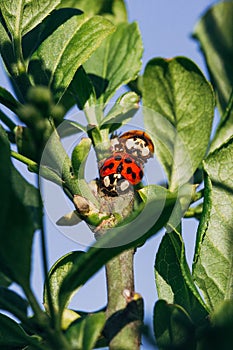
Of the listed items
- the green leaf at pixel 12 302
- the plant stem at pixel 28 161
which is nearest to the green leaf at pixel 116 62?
the plant stem at pixel 28 161

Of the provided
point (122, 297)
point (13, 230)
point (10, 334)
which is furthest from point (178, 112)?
point (13, 230)

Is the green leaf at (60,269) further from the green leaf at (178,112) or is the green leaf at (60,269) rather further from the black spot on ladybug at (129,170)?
the green leaf at (178,112)

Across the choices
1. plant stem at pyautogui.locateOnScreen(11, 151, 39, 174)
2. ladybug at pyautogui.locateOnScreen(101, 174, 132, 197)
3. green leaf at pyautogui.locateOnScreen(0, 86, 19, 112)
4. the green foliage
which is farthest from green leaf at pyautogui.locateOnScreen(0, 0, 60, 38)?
ladybug at pyautogui.locateOnScreen(101, 174, 132, 197)

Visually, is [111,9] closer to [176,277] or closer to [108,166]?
[108,166]

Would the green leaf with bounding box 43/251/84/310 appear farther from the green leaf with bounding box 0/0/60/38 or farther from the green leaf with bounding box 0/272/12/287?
the green leaf with bounding box 0/0/60/38

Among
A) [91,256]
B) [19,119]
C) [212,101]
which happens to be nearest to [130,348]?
[91,256]

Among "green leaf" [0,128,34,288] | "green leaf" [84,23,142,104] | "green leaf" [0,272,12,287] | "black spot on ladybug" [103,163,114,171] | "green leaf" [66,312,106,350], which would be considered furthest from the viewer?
"green leaf" [84,23,142,104]
